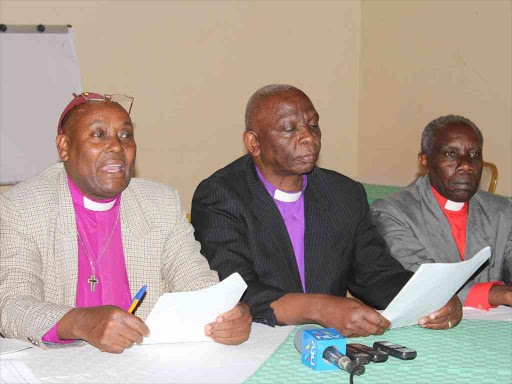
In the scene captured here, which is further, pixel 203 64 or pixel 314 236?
pixel 203 64

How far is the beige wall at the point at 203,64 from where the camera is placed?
5371 millimetres

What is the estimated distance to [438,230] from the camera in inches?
137

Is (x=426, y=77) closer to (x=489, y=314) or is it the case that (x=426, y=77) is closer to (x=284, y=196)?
(x=284, y=196)

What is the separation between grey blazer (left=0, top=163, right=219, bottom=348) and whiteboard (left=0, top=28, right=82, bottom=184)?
8.03ft

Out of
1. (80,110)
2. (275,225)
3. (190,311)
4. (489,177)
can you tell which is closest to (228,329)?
(190,311)

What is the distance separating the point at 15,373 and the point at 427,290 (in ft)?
4.41

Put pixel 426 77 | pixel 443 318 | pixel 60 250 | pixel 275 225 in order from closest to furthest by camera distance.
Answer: pixel 443 318 < pixel 60 250 < pixel 275 225 < pixel 426 77

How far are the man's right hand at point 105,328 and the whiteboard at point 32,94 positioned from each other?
Result: 3.19 m

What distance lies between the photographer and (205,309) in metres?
2.30

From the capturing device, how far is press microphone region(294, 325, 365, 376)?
209cm

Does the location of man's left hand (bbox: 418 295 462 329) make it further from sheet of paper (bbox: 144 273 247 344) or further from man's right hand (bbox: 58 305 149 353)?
man's right hand (bbox: 58 305 149 353)

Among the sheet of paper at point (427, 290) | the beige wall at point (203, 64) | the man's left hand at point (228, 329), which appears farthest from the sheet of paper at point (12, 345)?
the beige wall at point (203, 64)

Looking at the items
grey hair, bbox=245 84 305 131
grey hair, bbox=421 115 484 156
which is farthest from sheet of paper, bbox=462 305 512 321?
grey hair, bbox=245 84 305 131

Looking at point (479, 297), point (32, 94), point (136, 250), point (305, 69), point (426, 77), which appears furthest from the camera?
point (305, 69)
